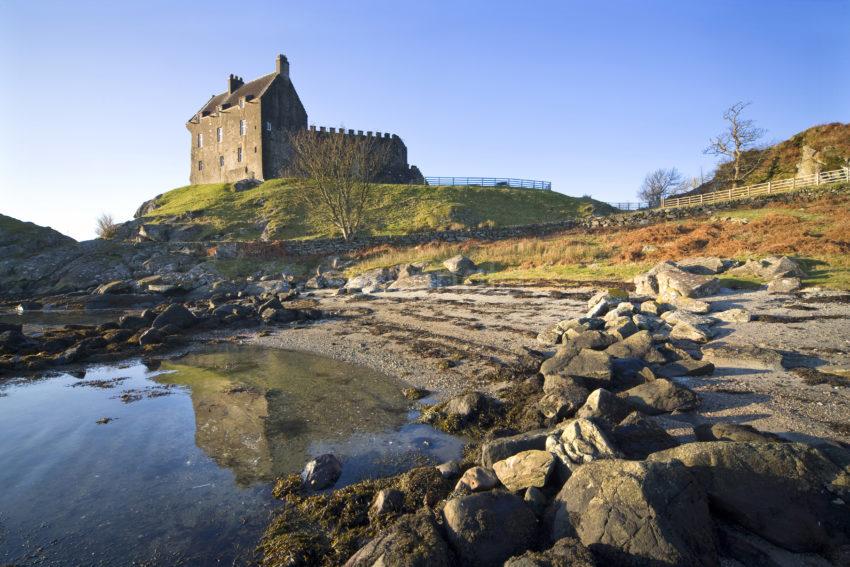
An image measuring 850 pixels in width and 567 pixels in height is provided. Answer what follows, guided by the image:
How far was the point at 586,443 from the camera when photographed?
204 inches

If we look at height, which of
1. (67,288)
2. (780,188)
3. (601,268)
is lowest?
(67,288)

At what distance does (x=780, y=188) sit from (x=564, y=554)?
152 ft

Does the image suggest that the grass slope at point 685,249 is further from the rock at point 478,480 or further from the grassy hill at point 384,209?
the grassy hill at point 384,209

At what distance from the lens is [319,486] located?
6102 millimetres

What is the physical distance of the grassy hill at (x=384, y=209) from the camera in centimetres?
4946

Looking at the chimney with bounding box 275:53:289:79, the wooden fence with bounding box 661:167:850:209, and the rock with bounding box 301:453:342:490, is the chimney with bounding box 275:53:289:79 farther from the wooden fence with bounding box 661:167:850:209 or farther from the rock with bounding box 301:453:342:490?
the rock with bounding box 301:453:342:490

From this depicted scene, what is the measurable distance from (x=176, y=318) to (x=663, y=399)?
18.6 meters

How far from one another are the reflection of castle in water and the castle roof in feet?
194

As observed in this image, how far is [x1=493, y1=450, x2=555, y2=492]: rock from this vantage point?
4.91m

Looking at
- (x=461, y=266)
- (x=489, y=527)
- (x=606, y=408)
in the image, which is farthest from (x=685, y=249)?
(x=489, y=527)

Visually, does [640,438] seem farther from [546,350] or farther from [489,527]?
[546,350]

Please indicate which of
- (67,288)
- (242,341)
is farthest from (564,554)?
(67,288)

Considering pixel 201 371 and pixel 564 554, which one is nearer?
pixel 564 554

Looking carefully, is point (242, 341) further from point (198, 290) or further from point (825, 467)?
point (198, 290)
